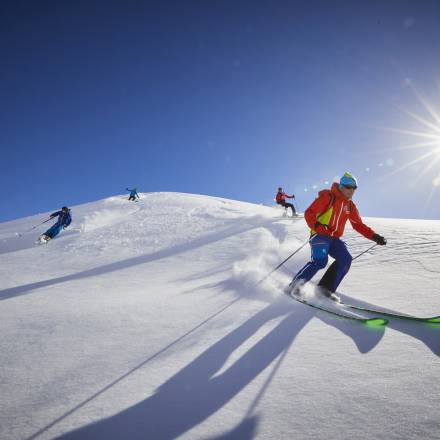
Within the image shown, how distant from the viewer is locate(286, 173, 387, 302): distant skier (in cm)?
420

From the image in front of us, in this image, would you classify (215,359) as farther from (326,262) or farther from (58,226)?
(58,226)

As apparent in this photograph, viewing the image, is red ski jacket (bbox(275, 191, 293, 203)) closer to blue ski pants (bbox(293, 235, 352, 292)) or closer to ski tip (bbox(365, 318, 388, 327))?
blue ski pants (bbox(293, 235, 352, 292))

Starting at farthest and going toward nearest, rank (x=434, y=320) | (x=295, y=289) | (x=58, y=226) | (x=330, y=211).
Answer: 1. (x=58, y=226)
2. (x=330, y=211)
3. (x=295, y=289)
4. (x=434, y=320)

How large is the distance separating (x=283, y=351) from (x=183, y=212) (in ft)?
43.5

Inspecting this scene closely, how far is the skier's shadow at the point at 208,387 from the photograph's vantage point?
1.62 metres

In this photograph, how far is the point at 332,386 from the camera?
74.4 inches

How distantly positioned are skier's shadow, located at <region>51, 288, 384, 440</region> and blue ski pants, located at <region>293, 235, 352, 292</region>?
1.21 meters

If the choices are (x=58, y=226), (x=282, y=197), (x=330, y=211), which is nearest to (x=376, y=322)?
(x=330, y=211)

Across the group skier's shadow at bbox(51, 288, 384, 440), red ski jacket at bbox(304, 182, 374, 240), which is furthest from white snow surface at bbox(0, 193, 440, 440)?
red ski jacket at bbox(304, 182, 374, 240)

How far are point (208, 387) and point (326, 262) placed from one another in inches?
115

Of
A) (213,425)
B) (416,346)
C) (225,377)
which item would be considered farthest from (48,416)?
(416,346)

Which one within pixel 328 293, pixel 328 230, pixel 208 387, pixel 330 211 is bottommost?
pixel 208 387

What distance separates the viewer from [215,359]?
2371 mm

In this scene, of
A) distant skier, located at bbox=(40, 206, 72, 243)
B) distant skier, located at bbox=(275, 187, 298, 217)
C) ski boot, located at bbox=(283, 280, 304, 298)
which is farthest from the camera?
distant skier, located at bbox=(275, 187, 298, 217)
